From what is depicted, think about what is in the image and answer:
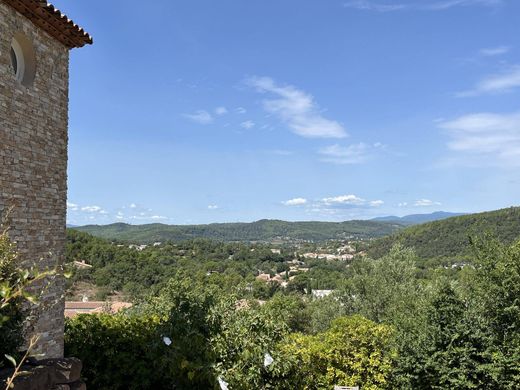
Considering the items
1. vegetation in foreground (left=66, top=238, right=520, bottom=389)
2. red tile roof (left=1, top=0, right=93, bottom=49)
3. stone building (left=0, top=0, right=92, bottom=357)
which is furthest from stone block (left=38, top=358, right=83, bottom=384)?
red tile roof (left=1, top=0, right=93, bottom=49)

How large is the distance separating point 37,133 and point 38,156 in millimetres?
433

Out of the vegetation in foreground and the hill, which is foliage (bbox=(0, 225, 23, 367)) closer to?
the vegetation in foreground

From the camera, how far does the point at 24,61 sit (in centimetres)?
756

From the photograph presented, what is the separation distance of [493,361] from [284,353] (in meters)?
5.57

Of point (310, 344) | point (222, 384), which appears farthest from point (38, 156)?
point (310, 344)

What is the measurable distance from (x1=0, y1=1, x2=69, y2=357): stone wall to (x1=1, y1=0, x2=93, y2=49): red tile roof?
0.12 m

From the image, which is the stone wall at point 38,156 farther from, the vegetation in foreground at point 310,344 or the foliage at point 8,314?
the vegetation in foreground at point 310,344

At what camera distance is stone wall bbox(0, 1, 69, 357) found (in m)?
6.83

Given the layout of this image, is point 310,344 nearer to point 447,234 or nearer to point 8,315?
point 8,315

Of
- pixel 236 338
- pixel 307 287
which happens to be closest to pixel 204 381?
pixel 236 338

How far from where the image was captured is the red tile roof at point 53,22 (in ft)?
23.0

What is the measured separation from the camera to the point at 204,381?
318 inches

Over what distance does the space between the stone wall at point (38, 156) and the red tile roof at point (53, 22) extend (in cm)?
12

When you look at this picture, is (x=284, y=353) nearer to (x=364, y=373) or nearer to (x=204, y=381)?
(x=204, y=381)
